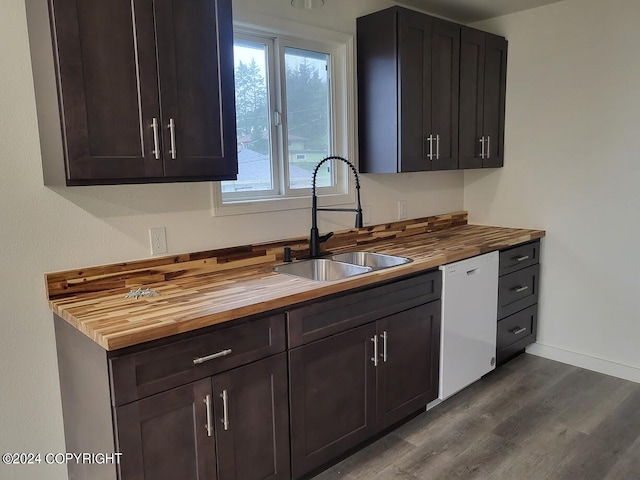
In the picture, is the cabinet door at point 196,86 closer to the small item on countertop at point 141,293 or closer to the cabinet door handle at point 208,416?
the small item on countertop at point 141,293

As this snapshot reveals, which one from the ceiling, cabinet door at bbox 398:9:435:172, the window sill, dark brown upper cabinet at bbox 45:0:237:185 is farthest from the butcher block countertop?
the ceiling

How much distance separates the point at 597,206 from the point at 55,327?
10.2ft

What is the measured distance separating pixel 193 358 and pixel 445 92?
2.26 m

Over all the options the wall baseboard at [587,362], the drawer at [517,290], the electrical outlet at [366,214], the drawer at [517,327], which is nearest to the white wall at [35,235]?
the electrical outlet at [366,214]

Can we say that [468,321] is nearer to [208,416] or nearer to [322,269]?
[322,269]

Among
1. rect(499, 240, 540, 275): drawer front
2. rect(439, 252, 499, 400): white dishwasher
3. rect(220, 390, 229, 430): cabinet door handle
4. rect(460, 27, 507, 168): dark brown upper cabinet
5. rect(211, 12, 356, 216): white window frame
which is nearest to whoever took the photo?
rect(220, 390, 229, 430): cabinet door handle

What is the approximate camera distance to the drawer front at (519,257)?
9.84ft

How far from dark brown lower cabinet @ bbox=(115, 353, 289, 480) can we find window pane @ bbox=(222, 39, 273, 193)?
3.48 ft

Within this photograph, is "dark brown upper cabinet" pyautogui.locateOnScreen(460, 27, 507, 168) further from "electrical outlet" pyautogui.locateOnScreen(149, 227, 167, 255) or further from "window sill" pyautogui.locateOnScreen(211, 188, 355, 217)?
"electrical outlet" pyautogui.locateOnScreen(149, 227, 167, 255)

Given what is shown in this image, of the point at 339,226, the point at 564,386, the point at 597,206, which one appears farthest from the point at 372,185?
the point at 564,386

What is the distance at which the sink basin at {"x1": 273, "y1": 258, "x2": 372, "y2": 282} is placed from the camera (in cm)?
250

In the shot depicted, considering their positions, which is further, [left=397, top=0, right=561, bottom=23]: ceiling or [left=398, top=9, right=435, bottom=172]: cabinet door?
[left=397, top=0, right=561, bottom=23]: ceiling

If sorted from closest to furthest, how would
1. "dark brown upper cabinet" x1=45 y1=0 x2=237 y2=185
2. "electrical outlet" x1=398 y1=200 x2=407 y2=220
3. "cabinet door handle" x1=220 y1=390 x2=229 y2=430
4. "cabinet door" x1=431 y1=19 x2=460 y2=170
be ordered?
"dark brown upper cabinet" x1=45 y1=0 x2=237 y2=185 → "cabinet door handle" x1=220 y1=390 x2=229 y2=430 → "cabinet door" x1=431 y1=19 x2=460 y2=170 → "electrical outlet" x1=398 y1=200 x2=407 y2=220

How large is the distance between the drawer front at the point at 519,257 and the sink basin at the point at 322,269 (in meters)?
1.06
